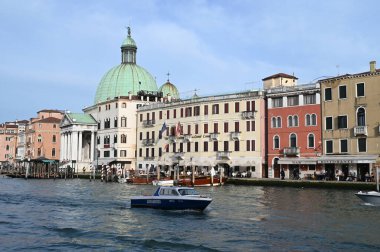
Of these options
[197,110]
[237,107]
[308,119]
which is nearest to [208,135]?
[197,110]

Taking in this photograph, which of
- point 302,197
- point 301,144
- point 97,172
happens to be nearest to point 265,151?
point 301,144

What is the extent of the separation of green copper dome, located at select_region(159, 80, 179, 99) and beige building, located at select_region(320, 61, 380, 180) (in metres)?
41.8

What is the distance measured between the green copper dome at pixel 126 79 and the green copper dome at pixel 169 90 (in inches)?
63.2

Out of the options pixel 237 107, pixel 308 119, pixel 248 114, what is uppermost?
pixel 237 107

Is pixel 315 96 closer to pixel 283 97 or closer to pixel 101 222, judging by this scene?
pixel 283 97

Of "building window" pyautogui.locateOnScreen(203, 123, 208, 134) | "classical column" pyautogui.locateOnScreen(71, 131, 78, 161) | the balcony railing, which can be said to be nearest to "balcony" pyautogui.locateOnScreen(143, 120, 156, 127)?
"building window" pyautogui.locateOnScreen(203, 123, 208, 134)

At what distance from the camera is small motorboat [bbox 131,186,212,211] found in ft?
98.6

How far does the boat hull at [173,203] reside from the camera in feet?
98.5

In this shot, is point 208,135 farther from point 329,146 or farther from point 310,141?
point 329,146

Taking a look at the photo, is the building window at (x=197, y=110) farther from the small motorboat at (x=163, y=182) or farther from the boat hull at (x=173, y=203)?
the boat hull at (x=173, y=203)

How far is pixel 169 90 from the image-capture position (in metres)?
94.7

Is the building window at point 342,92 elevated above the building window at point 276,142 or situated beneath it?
elevated above

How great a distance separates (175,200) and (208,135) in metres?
36.9

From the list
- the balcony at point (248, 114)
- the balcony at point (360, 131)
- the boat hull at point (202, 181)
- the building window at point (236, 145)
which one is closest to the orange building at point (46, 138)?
the building window at point (236, 145)
